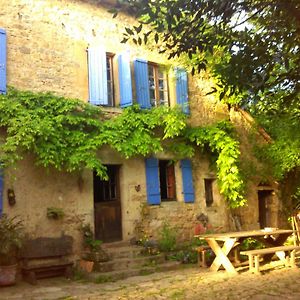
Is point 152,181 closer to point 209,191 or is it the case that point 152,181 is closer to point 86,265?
point 209,191

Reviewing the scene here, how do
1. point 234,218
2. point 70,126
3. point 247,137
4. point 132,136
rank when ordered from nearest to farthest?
point 70,126
point 132,136
point 234,218
point 247,137

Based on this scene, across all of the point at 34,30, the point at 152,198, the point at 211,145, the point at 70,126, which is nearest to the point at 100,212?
the point at 152,198

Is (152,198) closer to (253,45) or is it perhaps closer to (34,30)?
(34,30)

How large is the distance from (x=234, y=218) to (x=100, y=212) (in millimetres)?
4357

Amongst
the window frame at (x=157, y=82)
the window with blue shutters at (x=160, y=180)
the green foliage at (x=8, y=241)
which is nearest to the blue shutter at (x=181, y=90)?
the window frame at (x=157, y=82)

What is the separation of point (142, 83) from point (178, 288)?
538cm

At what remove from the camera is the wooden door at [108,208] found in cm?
991

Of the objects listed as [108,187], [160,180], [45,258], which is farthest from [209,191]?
[45,258]

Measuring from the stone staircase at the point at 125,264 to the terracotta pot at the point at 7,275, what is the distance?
1424 mm

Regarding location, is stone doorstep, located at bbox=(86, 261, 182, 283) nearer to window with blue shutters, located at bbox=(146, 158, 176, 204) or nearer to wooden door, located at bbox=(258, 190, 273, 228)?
window with blue shutters, located at bbox=(146, 158, 176, 204)

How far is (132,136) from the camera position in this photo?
989 cm

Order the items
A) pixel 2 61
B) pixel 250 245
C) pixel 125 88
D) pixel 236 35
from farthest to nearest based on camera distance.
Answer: pixel 250 245, pixel 125 88, pixel 2 61, pixel 236 35

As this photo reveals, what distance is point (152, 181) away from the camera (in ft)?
35.0

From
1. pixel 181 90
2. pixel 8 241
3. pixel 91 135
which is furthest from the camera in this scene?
pixel 181 90
